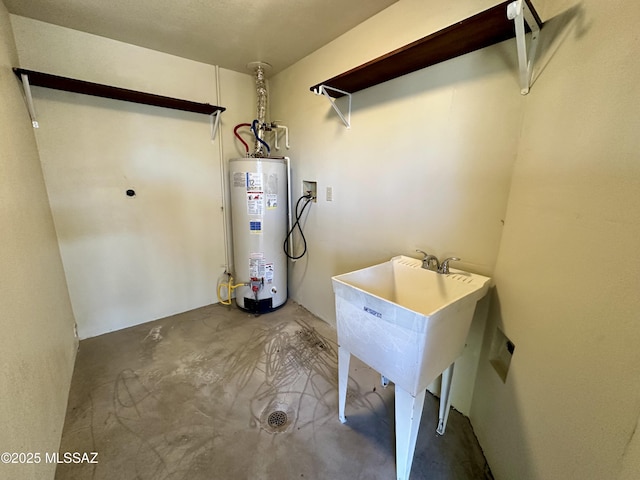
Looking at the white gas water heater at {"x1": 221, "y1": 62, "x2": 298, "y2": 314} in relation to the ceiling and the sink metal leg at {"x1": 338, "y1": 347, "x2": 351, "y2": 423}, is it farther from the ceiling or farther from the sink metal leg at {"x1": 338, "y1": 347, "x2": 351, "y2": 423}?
the sink metal leg at {"x1": 338, "y1": 347, "x2": 351, "y2": 423}

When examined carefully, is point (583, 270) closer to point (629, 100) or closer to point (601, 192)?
point (601, 192)

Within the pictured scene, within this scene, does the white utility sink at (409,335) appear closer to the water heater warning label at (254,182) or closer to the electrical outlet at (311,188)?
the electrical outlet at (311,188)

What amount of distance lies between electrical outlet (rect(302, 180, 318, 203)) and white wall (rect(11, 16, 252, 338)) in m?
0.91

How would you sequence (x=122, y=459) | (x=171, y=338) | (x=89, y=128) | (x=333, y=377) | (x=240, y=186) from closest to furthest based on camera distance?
1. (x=122, y=459)
2. (x=333, y=377)
3. (x=89, y=128)
4. (x=171, y=338)
5. (x=240, y=186)

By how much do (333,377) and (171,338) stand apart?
4.79 feet

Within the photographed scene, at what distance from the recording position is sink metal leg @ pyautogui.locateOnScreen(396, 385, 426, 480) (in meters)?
1.06

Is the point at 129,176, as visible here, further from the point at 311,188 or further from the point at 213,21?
the point at 311,188

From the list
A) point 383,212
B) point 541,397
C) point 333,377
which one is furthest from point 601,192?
point 333,377

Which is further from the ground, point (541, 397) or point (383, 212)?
point (383, 212)

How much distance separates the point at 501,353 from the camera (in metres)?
1.29

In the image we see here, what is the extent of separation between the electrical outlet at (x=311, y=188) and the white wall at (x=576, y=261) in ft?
5.10

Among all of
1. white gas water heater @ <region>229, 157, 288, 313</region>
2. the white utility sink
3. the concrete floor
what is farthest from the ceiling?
the concrete floor

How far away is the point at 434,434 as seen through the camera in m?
1.38

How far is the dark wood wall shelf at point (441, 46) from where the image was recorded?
1.00 m
